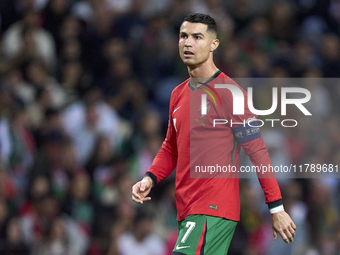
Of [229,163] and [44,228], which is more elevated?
[229,163]

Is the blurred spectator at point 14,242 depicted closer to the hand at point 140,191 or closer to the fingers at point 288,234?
the hand at point 140,191

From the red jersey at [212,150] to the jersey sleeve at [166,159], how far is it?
145 mm

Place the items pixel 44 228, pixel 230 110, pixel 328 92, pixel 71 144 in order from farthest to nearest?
pixel 328 92
pixel 71 144
pixel 44 228
pixel 230 110

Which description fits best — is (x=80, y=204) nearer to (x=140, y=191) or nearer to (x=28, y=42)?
(x=28, y=42)

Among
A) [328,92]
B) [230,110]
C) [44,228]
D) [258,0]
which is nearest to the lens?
[230,110]

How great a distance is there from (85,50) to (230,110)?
5.86 m

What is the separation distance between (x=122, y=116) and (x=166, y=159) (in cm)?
430

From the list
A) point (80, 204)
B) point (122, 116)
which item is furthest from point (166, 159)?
point (122, 116)

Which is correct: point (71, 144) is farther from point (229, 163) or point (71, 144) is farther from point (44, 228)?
point (229, 163)

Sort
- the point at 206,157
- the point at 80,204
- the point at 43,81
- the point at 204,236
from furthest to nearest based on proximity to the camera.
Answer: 1. the point at 43,81
2. the point at 80,204
3. the point at 206,157
4. the point at 204,236

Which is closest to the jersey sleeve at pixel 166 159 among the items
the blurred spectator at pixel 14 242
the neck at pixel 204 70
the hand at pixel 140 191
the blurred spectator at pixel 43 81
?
the hand at pixel 140 191

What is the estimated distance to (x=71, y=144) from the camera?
8.02m

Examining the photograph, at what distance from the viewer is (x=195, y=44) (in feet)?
12.9

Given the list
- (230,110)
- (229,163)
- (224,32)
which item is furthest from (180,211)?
(224,32)
